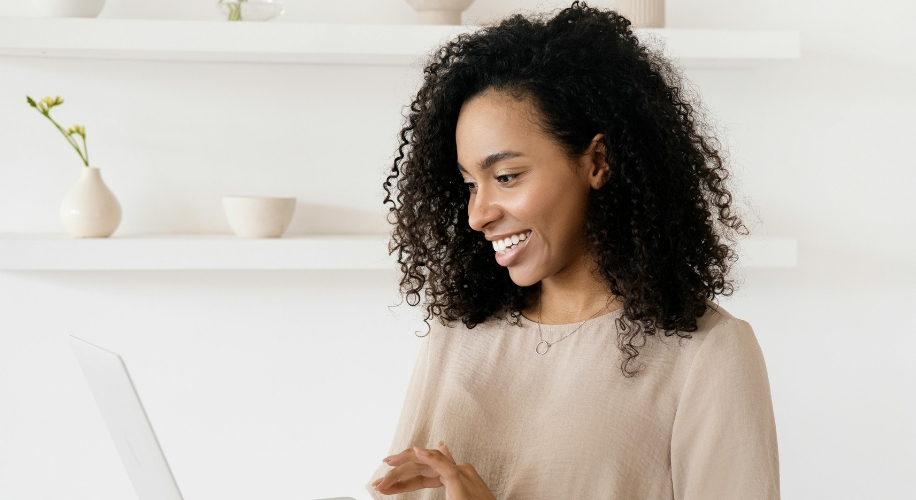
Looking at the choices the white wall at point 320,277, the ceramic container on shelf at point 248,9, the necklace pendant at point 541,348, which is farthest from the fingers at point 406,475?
the ceramic container on shelf at point 248,9

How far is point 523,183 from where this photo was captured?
1.17m

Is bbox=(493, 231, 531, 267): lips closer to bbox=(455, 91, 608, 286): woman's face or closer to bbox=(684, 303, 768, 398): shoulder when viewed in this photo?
bbox=(455, 91, 608, 286): woman's face

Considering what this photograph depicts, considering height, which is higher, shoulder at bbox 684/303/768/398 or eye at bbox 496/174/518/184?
eye at bbox 496/174/518/184

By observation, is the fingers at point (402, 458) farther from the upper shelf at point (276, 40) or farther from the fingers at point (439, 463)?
the upper shelf at point (276, 40)

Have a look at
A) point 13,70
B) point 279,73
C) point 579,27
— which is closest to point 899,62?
point 579,27

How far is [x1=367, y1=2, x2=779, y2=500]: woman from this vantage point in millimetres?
1118

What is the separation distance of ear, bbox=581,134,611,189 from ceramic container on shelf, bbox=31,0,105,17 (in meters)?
1.30

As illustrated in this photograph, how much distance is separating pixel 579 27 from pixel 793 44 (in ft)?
3.30

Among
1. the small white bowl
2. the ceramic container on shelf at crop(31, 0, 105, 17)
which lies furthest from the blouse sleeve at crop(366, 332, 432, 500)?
the ceramic container on shelf at crop(31, 0, 105, 17)

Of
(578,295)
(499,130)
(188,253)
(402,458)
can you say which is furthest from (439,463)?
(188,253)

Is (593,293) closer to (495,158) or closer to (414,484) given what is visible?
(495,158)

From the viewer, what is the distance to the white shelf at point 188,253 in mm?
1917

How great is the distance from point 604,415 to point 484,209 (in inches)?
12.6

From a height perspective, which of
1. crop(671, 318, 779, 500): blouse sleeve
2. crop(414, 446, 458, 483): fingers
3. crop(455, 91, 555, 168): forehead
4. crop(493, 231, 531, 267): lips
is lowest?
crop(414, 446, 458, 483): fingers
